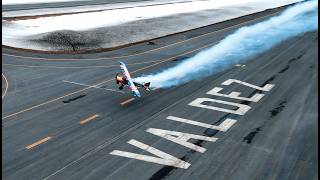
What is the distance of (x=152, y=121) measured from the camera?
2603 centimetres

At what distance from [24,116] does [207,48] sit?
87.5 feet

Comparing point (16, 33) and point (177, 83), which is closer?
point (177, 83)

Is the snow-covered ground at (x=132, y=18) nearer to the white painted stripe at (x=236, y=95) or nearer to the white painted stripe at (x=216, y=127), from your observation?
the white painted stripe at (x=236, y=95)

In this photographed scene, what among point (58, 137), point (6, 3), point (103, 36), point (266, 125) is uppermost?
point (6, 3)

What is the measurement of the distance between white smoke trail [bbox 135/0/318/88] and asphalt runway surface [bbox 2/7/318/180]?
1672 mm

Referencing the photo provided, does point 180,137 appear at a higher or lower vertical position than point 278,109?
higher

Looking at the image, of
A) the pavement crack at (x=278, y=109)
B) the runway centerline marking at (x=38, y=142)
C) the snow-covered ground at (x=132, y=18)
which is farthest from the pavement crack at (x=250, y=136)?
the snow-covered ground at (x=132, y=18)

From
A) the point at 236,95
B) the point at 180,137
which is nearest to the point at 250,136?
the point at 180,137

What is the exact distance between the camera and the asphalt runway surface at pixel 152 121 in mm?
19891

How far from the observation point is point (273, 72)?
124ft

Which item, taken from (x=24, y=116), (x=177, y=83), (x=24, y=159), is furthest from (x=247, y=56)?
(x=24, y=159)

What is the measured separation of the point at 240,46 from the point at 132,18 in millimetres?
25698

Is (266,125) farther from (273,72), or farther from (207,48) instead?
(207,48)

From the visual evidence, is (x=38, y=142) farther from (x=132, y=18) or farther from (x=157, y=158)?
(x=132, y=18)
